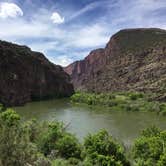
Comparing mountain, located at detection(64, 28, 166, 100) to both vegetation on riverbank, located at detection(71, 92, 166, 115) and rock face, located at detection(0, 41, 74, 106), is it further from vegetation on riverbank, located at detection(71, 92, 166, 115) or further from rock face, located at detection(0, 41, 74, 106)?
rock face, located at detection(0, 41, 74, 106)

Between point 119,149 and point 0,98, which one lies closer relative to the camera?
point 119,149

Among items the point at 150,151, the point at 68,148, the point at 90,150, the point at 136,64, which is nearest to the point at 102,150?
the point at 90,150

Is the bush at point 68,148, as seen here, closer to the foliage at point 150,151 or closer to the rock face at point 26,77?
the foliage at point 150,151

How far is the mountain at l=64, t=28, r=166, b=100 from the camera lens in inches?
4788

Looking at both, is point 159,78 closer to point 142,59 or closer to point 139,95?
point 139,95

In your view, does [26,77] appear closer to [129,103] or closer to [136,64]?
[129,103]

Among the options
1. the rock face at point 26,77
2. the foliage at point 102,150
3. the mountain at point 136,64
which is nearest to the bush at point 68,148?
the foliage at point 102,150

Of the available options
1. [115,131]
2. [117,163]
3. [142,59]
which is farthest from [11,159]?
[142,59]

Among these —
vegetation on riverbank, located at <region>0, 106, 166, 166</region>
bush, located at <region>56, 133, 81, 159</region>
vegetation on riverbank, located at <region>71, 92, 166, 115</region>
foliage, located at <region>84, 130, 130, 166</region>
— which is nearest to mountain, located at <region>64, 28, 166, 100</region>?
vegetation on riverbank, located at <region>71, 92, 166, 115</region>

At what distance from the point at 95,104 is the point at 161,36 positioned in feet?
292

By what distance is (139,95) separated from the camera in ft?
335

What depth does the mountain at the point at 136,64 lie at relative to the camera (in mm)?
121625

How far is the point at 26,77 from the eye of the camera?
387 ft

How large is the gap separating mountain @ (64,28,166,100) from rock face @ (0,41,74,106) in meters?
21.6
